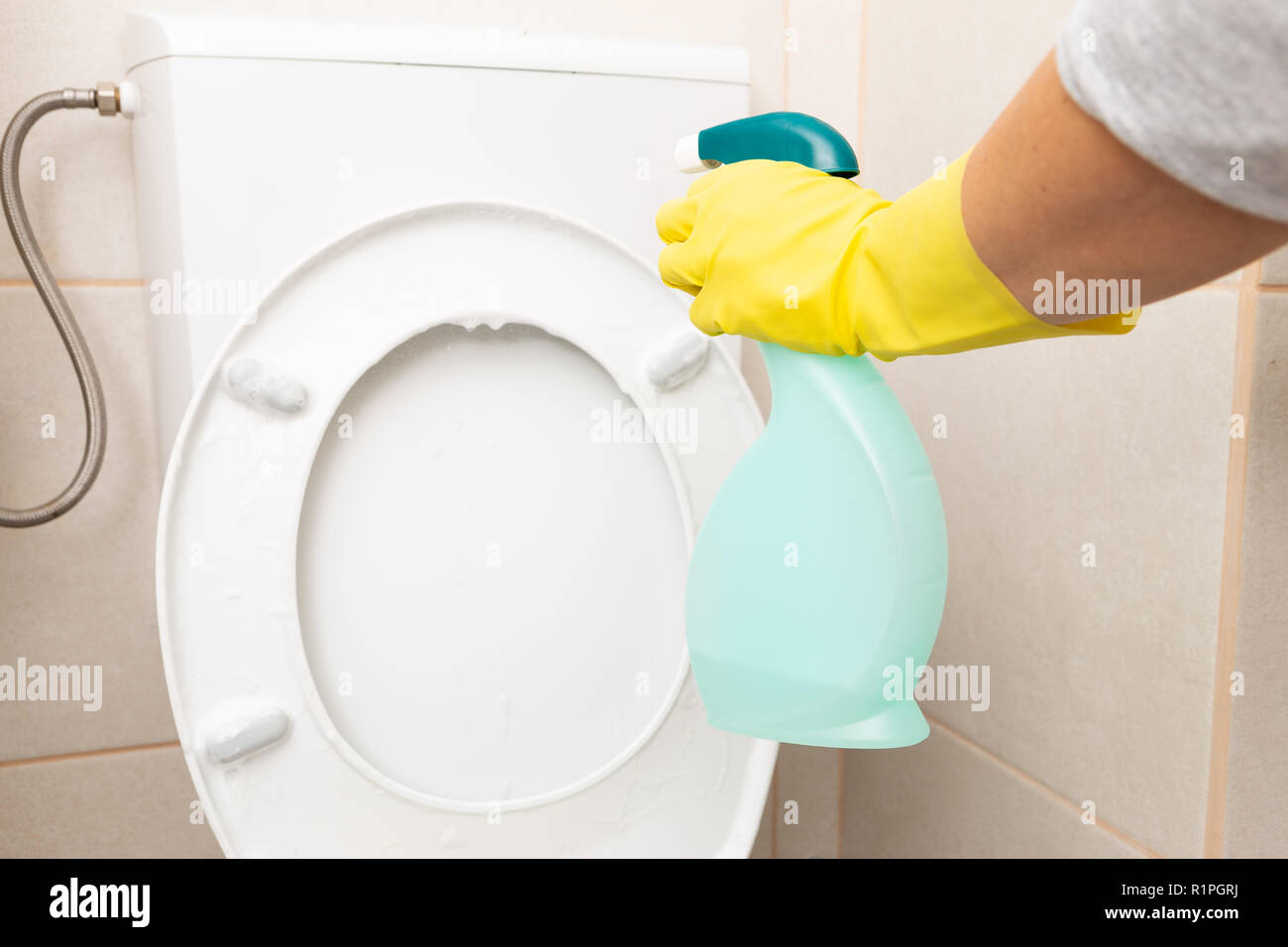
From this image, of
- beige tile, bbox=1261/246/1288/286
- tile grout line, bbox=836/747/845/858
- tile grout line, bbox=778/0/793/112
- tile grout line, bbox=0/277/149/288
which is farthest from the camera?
tile grout line, bbox=836/747/845/858

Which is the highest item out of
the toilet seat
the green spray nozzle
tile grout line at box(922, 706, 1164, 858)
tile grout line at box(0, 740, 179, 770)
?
the green spray nozzle

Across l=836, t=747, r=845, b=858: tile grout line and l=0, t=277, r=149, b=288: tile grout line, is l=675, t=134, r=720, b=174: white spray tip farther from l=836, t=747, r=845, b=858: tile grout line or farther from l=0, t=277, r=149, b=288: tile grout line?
l=836, t=747, r=845, b=858: tile grout line

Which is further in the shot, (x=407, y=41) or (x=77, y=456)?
(x=77, y=456)

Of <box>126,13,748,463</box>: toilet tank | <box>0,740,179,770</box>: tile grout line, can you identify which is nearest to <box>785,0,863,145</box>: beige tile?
<box>126,13,748,463</box>: toilet tank

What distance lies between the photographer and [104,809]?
772 mm

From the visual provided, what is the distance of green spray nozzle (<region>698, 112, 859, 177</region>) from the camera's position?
46cm

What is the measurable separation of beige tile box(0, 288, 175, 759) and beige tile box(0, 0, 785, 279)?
0.11ft

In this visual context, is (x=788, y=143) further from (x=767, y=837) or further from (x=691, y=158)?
(x=767, y=837)

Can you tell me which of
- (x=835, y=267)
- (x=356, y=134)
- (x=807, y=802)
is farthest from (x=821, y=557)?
(x=807, y=802)

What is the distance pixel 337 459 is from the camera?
569 millimetres

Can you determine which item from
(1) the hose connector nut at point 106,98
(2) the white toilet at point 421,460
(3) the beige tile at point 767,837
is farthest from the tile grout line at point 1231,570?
(1) the hose connector nut at point 106,98
